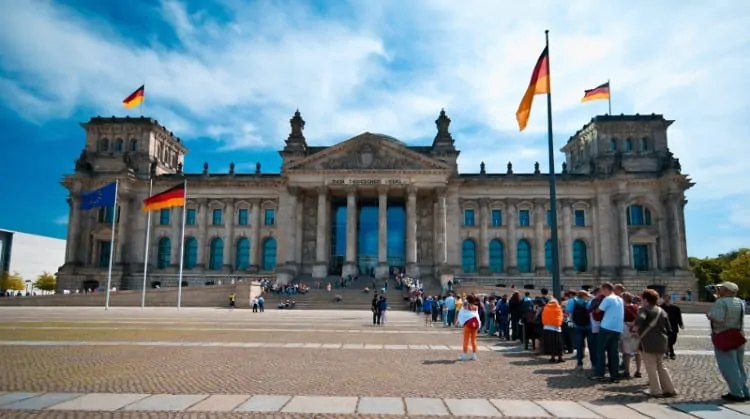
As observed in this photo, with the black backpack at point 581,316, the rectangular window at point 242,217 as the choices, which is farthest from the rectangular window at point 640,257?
the black backpack at point 581,316

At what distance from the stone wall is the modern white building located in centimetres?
5980

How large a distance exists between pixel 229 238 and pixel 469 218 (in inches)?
1195

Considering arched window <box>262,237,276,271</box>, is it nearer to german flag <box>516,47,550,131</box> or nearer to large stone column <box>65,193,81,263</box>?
large stone column <box>65,193,81,263</box>

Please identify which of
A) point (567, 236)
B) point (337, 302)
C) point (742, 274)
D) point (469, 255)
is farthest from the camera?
point (742, 274)

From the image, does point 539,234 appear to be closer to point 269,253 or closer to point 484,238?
point 484,238

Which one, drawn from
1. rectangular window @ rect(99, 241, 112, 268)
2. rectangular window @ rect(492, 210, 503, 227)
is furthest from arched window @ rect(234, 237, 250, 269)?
rectangular window @ rect(492, 210, 503, 227)

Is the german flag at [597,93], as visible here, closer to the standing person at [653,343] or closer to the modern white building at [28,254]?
the standing person at [653,343]

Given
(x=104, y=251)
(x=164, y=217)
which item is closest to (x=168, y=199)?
(x=164, y=217)

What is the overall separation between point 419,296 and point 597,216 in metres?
33.2

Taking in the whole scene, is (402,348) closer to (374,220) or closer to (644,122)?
(374,220)

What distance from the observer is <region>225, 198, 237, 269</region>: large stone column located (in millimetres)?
68875

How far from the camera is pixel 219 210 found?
70125 mm

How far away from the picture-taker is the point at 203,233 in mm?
69375

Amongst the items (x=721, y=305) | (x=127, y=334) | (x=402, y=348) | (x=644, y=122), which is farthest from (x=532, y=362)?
(x=644, y=122)
